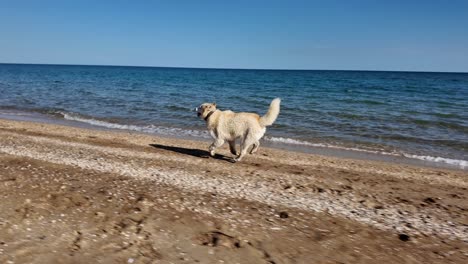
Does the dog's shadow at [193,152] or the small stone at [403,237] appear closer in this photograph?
the small stone at [403,237]

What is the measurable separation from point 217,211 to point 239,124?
14.8ft

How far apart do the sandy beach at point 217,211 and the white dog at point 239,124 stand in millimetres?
760

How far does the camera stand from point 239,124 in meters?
10.8

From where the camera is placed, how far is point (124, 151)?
1185 centimetres

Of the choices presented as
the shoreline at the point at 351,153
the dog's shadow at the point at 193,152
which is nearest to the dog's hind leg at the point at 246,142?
the dog's shadow at the point at 193,152

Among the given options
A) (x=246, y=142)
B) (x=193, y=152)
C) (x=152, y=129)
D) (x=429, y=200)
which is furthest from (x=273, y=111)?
(x=152, y=129)

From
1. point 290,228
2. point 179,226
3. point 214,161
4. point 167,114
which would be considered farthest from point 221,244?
point 167,114

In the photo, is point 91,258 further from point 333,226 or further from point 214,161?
point 214,161

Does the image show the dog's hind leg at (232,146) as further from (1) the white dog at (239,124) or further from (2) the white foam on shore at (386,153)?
(2) the white foam on shore at (386,153)

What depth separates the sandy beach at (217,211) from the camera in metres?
5.10

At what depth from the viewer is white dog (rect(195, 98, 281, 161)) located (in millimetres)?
10541

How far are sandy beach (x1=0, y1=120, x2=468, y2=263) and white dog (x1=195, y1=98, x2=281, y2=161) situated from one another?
0.76m

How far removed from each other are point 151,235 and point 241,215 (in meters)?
1.66

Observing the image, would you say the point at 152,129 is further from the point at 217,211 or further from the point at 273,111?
the point at 217,211
